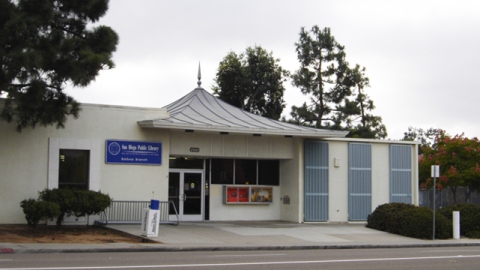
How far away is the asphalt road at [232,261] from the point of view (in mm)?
10766

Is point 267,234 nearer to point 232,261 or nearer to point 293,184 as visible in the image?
point 293,184

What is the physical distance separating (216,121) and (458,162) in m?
16.3

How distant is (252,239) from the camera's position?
1742 cm

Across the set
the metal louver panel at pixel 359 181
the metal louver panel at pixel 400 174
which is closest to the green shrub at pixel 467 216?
the metal louver panel at pixel 400 174

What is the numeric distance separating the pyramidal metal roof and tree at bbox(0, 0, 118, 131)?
4.14 meters

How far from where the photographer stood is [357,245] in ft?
56.4

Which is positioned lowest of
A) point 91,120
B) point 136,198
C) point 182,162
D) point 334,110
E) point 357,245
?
point 357,245

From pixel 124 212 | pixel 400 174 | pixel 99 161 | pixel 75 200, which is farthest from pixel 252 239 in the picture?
pixel 400 174

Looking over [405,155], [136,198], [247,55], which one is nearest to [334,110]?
[247,55]

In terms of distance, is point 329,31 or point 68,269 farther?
point 329,31

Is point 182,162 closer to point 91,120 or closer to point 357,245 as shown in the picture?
point 91,120

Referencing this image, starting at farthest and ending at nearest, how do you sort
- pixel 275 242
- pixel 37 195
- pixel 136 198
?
pixel 136 198 < pixel 37 195 < pixel 275 242

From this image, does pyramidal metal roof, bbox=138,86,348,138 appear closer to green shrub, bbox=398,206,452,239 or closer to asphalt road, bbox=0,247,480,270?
green shrub, bbox=398,206,452,239

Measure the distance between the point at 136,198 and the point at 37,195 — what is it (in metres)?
3.65
